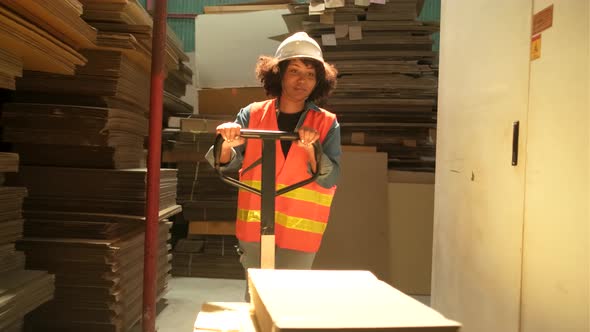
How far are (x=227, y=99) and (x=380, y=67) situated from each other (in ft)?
5.18

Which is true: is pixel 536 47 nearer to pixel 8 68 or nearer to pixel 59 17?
pixel 59 17

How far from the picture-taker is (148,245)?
103 inches

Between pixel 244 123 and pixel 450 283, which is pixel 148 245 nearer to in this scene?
pixel 244 123

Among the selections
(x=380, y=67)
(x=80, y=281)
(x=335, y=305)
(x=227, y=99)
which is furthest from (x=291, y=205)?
(x=227, y=99)

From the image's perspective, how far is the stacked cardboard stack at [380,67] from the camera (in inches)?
171

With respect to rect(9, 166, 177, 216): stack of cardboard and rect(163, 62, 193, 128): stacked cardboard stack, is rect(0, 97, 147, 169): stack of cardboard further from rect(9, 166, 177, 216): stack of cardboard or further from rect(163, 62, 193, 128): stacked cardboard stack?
rect(163, 62, 193, 128): stacked cardboard stack

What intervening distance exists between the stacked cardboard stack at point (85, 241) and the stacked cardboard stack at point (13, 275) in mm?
424

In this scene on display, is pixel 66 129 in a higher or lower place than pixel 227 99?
lower

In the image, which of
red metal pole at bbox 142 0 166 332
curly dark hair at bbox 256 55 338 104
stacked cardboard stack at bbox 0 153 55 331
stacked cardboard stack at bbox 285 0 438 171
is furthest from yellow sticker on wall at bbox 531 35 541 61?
stacked cardboard stack at bbox 285 0 438 171

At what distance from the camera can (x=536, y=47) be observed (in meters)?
1.79

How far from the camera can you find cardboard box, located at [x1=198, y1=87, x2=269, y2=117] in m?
A: 4.95

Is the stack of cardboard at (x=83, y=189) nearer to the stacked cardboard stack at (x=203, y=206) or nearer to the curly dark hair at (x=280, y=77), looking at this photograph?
the curly dark hair at (x=280, y=77)

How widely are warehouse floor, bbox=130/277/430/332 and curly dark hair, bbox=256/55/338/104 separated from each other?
1.73 m

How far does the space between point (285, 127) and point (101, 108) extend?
1.16m
